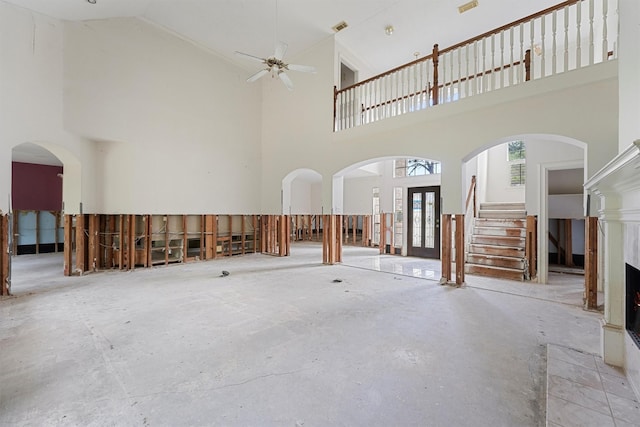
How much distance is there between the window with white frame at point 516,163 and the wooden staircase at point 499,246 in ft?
4.36

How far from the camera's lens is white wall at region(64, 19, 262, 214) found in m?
5.66

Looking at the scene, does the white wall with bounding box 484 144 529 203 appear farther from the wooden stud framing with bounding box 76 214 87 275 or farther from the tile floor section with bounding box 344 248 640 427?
the wooden stud framing with bounding box 76 214 87 275

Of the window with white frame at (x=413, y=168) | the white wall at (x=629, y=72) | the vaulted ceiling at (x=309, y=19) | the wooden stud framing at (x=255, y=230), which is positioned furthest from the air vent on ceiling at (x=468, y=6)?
the wooden stud framing at (x=255, y=230)

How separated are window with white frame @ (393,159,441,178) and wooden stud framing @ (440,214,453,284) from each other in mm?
3863

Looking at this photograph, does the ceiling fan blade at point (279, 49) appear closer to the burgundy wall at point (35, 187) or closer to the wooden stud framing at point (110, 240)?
the wooden stud framing at point (110, 240)

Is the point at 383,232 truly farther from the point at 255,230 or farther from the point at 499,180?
the point at 255,230

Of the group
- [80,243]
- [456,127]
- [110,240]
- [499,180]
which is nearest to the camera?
[456,127]

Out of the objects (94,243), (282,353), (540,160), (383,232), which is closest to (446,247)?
(540,160)

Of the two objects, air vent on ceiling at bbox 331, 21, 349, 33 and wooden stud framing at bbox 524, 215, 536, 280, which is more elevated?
air vent on ceiling at bbox 331, 21, 349, 33

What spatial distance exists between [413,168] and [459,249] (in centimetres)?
449

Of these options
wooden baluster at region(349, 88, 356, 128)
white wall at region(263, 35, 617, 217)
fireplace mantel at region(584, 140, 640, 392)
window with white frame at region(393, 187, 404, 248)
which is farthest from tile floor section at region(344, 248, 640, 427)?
window with white frame at region(393, 187, 404, 248)

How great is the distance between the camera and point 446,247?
5.15 m

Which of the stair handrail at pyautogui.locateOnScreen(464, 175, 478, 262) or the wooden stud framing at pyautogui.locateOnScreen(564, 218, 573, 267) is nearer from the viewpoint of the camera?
the stair handrail at pyautogui.locateOnScreen(464, 175, 478, 262)

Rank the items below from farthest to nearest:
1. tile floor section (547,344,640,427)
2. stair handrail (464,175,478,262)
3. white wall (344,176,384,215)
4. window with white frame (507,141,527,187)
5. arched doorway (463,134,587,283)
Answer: white wall (344,176,384,215), window with white frame (507,141,527,187), stair handrail (464,175,478,262), arched doorway (463,134,587,283), tile floor section (547,344,640,427)
